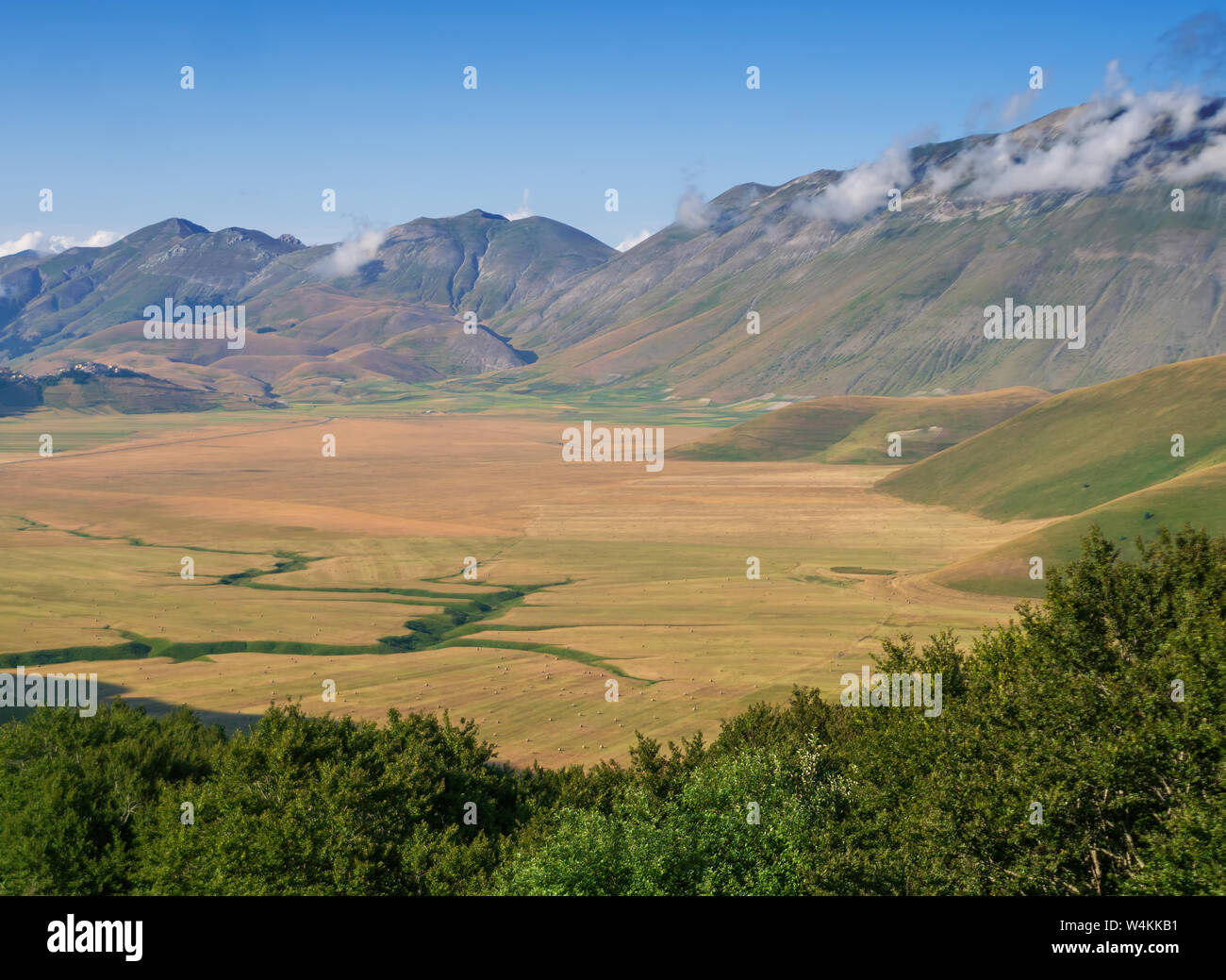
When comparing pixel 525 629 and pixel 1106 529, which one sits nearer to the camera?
pixel 525 629

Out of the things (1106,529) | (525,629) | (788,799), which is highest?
(1106,529)

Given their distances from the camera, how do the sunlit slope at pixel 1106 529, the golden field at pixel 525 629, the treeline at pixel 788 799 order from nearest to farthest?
1. the treeline at pixel 788 799
2. the golden field at pixel 525 629
3. the sunlit slope at pixel 1106 529

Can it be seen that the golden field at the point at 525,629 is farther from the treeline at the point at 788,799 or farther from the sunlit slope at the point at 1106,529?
the treeline at the point at 788,799

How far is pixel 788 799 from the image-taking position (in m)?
43.9

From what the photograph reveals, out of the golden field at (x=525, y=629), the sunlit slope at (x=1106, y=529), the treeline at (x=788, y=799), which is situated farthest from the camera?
the sunlit slope at (x=1106, y=529)

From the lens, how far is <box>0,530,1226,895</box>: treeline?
113ft

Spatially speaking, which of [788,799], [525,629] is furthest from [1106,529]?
[788,799]

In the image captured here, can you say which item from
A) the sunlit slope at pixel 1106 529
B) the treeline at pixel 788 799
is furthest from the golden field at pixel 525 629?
the treeline at pixel 788 799

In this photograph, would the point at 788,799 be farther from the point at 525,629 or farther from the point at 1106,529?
the point at 1106,529

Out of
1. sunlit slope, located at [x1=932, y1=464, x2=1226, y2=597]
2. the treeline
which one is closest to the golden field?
sunlit slope, located at [x1=932, y1=464, x2=1226, y2=597]

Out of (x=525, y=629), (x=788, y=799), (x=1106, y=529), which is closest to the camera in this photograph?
(x=788, y=799)

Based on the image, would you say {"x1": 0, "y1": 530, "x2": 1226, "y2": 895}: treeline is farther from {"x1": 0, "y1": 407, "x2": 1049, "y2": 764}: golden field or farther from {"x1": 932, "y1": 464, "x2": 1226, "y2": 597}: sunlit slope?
{"x1": 932, "y1": 464, "x2": 1226, "y2": 597}: sunlit slope

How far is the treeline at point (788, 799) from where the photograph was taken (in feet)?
113
